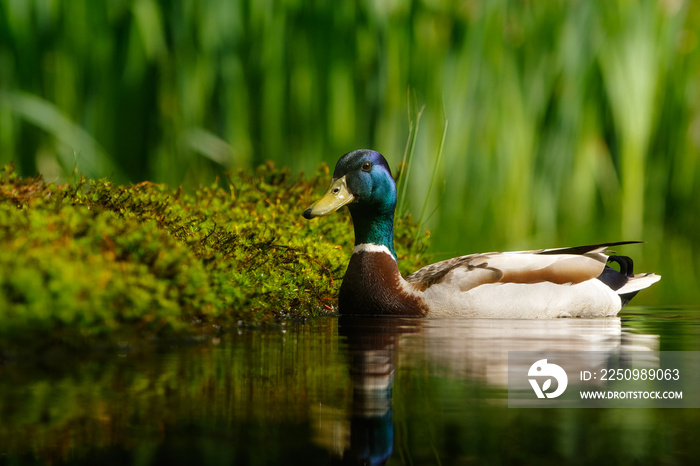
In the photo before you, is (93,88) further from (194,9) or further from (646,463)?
(646,463)

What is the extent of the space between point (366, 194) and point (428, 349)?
Result: 230cm

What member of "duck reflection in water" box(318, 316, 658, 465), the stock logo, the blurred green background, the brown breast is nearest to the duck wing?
the brown breast

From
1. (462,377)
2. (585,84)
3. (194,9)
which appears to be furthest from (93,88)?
(462,377)

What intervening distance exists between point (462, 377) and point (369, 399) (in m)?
0.55

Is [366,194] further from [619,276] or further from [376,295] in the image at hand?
[619,276]

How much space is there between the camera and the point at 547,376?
3.26 m

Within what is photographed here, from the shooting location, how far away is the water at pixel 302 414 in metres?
2.29

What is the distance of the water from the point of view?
2.29m

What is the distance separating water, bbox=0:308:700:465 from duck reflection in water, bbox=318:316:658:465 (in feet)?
0.04

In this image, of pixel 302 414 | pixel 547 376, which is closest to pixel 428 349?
pixel 547 376

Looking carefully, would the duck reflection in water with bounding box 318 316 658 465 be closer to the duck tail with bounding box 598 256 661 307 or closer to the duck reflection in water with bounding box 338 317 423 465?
the duck reflection in water with bounding box 338 317 423 465

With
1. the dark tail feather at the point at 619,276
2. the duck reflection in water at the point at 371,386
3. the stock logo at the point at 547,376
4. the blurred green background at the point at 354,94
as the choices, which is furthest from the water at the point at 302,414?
the blurred green background at the point at 354,94

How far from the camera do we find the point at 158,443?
7.64 feet

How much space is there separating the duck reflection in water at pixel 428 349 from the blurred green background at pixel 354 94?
249cm
